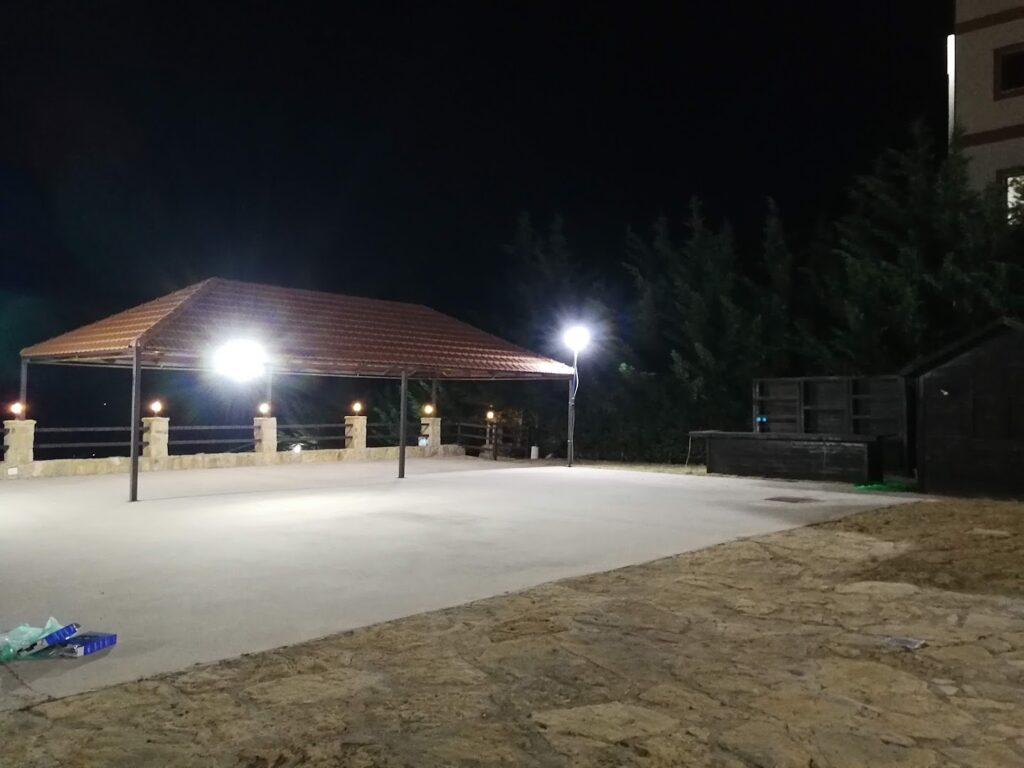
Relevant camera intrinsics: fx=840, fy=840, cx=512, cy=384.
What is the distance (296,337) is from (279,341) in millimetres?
545

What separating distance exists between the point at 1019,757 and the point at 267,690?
11.6ft

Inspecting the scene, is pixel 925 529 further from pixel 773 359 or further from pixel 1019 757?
pixel 773 359

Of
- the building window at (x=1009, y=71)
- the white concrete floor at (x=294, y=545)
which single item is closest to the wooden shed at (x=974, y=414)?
the white concrete floor at (x=294, y=545)

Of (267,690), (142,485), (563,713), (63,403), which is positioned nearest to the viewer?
(563,713)

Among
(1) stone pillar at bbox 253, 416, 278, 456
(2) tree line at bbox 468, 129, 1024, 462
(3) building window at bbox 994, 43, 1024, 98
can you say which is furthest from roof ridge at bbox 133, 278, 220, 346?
(3) building window at bbox 994, 43, 1024, 98

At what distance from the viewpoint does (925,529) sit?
9.73 m

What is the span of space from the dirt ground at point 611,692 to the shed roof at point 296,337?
8709mm

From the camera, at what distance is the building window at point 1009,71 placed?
809 inches

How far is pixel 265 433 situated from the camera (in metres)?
19.6

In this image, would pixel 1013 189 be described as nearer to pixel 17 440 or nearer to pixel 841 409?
pixel 841 409

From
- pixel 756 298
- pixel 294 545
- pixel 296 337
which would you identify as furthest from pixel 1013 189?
pixel 294 545

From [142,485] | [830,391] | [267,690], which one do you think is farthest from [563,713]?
[830,391]

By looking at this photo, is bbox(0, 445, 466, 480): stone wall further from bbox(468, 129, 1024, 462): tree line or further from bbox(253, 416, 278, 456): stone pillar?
bbox(468, 129, 1024, 462): tree line

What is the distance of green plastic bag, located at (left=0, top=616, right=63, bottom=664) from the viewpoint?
485 cm
